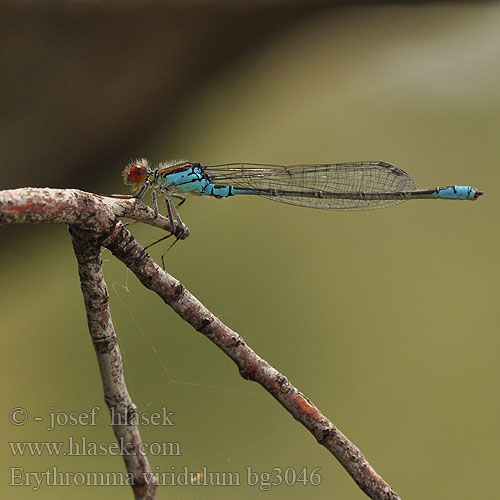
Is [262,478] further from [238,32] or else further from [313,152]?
[238,32]

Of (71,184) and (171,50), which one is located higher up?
Answer: (171,50)

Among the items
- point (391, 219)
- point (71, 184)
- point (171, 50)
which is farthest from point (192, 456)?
point (171, 50)

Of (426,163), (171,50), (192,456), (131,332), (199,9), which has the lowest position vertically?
(192,456)

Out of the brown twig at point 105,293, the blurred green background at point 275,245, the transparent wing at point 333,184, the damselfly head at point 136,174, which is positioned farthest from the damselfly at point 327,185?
the brown twig at point 105,293

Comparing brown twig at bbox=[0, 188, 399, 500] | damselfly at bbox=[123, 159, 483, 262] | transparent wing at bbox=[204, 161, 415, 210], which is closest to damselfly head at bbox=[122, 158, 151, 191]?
damselfly at bbox=[123, 159, 483, 262]

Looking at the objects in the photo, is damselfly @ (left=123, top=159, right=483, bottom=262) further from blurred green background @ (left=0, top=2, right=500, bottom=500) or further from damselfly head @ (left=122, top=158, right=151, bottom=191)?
blurred green background @ (left=0, top=2, right=500, bottom=500)

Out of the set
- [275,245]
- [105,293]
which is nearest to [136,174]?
[105,293]
